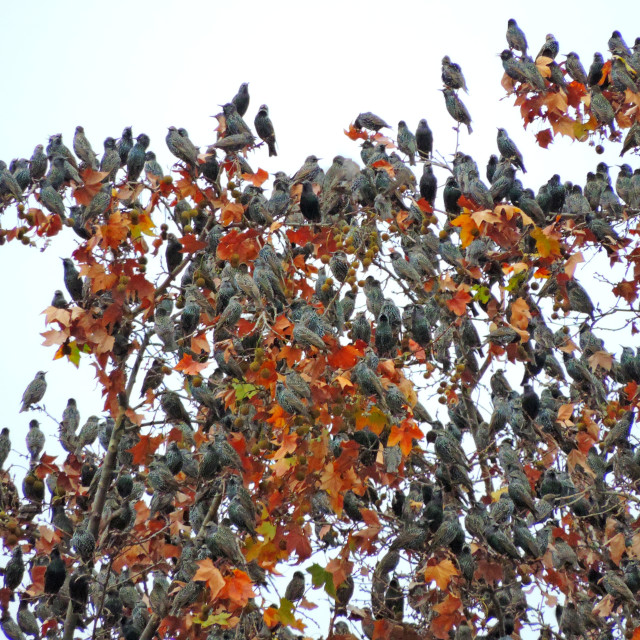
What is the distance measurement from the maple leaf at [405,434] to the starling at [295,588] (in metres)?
1.25

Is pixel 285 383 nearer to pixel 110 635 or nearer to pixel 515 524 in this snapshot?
pixel 515 524

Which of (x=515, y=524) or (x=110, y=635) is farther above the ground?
(x=515, y=524)

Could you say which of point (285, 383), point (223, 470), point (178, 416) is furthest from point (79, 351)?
point (285, 383)

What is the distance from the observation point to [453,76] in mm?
6555

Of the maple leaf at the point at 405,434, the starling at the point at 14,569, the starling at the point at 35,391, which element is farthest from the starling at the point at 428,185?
the starling at the point at 14,569

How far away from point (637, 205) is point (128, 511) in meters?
3.43

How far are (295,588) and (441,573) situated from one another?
2.54 feet

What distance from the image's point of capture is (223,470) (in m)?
4.86

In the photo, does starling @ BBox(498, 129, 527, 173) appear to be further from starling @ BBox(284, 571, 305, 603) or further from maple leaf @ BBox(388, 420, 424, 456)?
starling @ BBox(284, 571, 305, 603)

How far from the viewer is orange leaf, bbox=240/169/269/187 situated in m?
5.34

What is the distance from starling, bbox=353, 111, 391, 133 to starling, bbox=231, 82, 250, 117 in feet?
2.25

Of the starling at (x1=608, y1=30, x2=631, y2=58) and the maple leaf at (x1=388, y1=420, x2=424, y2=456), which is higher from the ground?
the starling at (x1=608, y1=30, x2=631, y2=58)

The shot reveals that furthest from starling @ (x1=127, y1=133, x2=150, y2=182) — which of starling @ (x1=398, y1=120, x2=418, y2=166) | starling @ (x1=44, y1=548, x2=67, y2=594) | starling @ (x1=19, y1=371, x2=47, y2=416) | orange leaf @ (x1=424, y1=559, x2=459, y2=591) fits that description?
orange leaf @ (x1=424, y1=559, x2=459, y2=591)

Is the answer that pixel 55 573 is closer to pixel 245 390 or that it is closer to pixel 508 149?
pixel 245 390
